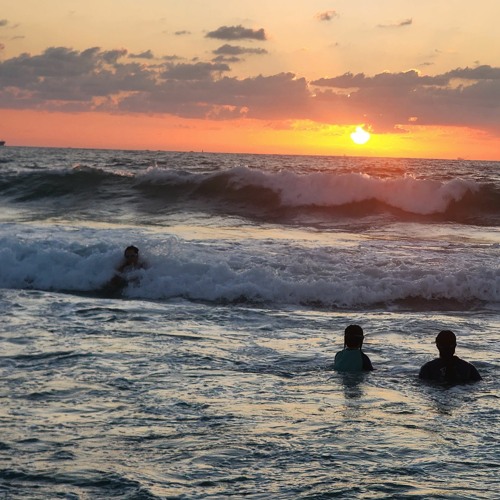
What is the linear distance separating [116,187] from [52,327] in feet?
86.7

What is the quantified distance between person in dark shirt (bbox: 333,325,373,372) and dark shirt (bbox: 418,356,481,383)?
0.71 m

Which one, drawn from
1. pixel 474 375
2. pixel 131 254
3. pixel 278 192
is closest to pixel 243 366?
pixel 474 375

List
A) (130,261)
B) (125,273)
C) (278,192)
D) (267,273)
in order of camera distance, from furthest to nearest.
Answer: (278,192) < (130,261) < (125,273) < (267,273)

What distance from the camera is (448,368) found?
926 cm

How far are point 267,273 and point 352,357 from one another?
7004 millimetres

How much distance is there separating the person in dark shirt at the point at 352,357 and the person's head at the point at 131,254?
8.38m

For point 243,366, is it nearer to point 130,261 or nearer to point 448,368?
point 448,368

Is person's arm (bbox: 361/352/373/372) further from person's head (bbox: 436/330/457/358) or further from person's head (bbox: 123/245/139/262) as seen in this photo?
person's head (bbox: 123/245/139/262)

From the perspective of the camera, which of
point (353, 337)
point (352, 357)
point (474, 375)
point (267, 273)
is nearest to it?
point (474, 375)

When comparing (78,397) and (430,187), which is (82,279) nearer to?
(78,397)

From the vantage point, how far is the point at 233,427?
7.46 metres

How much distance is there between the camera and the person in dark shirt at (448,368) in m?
9.26

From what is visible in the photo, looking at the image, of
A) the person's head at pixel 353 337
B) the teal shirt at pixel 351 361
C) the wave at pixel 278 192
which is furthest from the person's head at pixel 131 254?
the wave at pixel 278 192

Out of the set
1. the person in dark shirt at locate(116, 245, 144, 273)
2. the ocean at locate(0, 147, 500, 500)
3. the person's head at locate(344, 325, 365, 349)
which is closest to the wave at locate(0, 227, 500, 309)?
the ocean at locate(0, 147, 500, 500)
